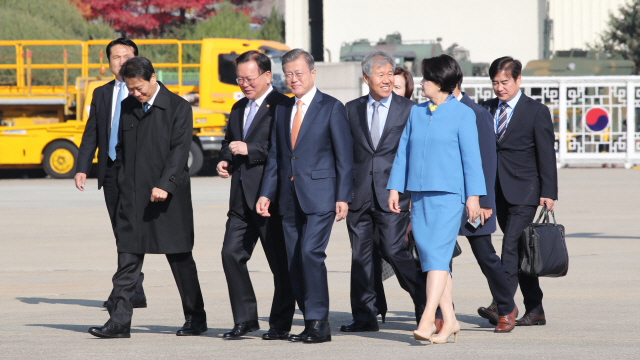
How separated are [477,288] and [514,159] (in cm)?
171

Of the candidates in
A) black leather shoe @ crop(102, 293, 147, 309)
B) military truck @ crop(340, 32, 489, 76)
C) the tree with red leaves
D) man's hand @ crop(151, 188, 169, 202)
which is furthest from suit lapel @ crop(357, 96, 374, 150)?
the tree with red leaves

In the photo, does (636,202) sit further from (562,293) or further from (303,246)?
(303,246)

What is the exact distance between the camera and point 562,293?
7.32 metres

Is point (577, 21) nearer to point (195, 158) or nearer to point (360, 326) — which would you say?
point (195, 158)

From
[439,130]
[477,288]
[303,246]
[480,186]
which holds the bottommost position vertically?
[477,288]

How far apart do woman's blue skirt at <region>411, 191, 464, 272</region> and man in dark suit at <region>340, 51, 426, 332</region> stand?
566 mm

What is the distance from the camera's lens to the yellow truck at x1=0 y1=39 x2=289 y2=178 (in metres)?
19.3

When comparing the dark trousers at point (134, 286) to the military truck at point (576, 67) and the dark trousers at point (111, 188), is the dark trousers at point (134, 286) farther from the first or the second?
the military truck at point (576, 67)

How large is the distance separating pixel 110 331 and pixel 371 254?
176 cm

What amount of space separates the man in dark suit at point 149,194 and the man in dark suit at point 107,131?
2.27 ft

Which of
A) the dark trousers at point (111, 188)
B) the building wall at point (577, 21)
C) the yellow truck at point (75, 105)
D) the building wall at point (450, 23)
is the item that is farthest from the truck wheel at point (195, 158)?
the building wall at point (577, 21)

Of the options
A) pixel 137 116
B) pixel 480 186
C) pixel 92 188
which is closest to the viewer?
pixel 480 186

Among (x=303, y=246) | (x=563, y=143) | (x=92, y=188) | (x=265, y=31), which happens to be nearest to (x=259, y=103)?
(x=303, y=246)

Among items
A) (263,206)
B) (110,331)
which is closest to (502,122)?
(263,206)
